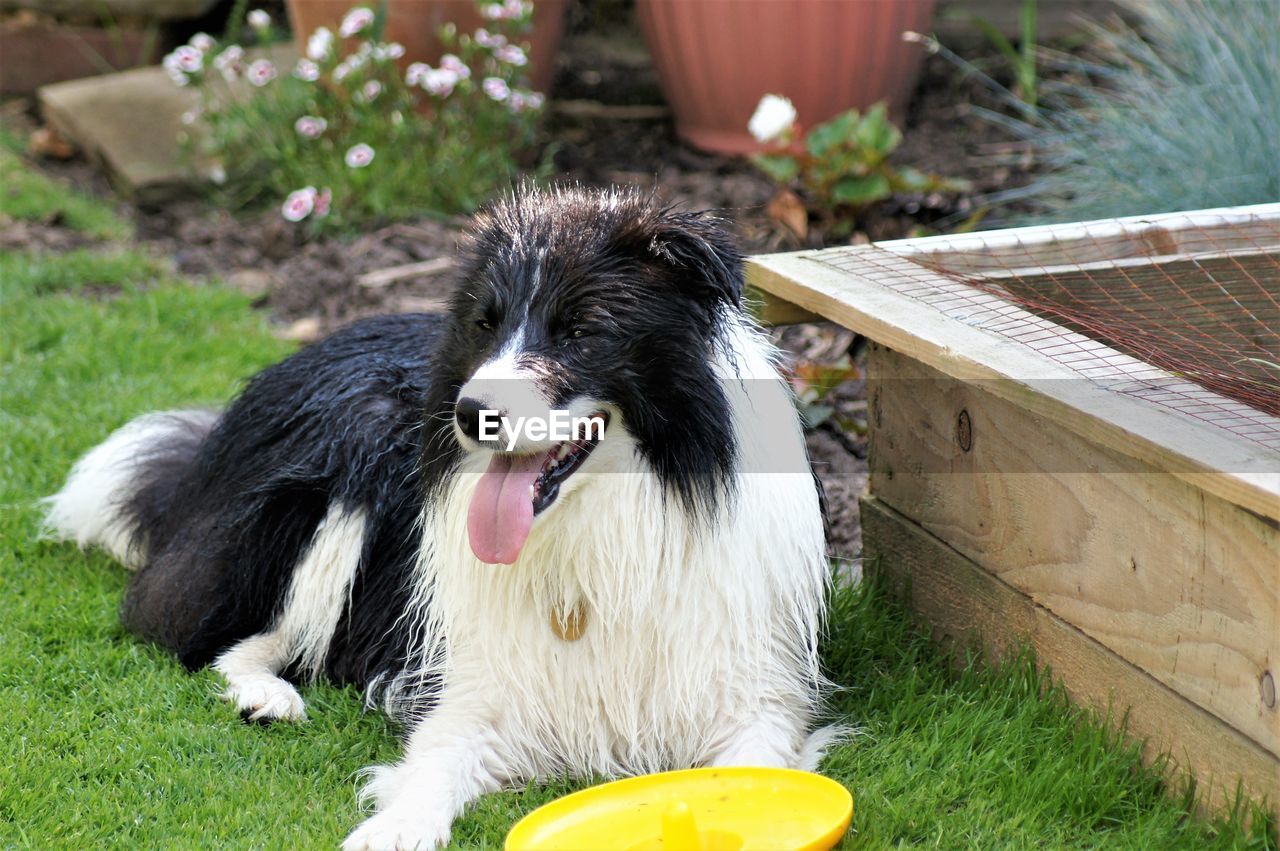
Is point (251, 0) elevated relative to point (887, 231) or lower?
elevated

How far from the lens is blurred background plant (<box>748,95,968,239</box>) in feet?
15.3

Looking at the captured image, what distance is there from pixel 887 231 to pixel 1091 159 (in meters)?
0.71

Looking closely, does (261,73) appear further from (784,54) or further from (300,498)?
(300,498)

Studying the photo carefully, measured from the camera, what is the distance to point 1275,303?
276cm

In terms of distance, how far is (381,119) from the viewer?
560cm

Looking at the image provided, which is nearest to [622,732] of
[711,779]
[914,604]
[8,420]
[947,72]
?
[711,779]

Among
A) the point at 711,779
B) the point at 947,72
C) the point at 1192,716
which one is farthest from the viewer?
the point at 947,72

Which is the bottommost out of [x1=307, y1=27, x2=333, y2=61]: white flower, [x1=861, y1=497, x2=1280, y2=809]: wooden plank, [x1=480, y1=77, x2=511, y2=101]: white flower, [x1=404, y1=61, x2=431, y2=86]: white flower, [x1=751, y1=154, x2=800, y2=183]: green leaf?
[x1=861, y1=497, x2=1280, y2=809]: wooden plank

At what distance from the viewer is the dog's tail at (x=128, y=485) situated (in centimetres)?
322

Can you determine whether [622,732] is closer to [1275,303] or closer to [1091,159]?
[1275,303]

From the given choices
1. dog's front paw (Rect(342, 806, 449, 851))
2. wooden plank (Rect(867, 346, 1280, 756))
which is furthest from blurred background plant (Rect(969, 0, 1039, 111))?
dog's front paw (Rect(342, 806, 449, 851))

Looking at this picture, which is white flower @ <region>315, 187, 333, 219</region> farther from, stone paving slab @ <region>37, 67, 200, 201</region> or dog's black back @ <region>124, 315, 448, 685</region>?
dog's black back @ <region>124, 315, 448, 685</region>

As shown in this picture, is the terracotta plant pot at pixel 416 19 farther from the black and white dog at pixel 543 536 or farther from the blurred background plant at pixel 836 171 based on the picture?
the black and white dog at pixel 543 536

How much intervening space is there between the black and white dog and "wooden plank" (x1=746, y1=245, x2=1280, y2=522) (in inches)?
10.7
